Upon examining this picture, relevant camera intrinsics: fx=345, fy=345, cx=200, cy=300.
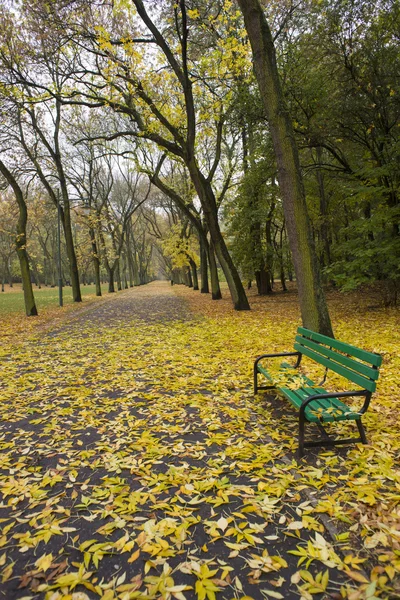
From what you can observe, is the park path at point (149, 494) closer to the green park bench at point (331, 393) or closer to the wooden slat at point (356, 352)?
the green park bench at point (331, 393)

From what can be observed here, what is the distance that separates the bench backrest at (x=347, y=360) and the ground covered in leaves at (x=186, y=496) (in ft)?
2.31

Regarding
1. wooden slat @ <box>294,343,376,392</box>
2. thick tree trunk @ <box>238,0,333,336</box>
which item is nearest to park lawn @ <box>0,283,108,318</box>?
thick tree trunk @ <box>238,0,333,336</box>

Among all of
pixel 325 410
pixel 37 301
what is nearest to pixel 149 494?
pixel 325 410

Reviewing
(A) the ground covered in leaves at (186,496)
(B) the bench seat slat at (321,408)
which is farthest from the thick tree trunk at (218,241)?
(B) the bench seat slat at (321,408)

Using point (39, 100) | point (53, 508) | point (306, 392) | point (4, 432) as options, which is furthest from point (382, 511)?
point (39, 100)

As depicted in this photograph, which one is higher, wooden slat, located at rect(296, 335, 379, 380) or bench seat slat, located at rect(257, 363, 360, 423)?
wooden slat, located at rect(296, 335, 379, 380)

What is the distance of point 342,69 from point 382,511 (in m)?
12.4

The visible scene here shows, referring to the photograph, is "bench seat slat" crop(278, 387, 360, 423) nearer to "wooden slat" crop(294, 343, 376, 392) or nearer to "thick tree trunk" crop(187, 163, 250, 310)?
"wooden slat" crop(294, 343, 376, 392)

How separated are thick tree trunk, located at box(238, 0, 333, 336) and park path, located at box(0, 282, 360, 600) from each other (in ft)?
7.19

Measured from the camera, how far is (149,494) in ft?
9.22

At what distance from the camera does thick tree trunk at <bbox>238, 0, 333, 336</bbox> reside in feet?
20.3

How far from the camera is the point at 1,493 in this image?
2932 mm

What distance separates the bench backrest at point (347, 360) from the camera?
308 centimetres

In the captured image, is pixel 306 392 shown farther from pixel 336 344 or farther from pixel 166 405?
pixel 166 405
